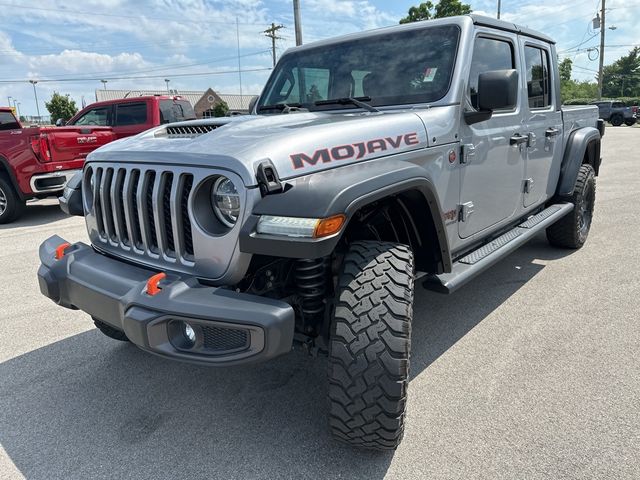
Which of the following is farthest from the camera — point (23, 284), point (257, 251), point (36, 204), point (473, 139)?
point (36, 204)

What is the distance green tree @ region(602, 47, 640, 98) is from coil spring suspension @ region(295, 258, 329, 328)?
8480 cm

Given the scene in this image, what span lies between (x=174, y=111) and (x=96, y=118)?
1649 mm

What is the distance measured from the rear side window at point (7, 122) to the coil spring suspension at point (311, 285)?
27.3 feet

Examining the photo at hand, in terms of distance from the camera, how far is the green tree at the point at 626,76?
71438mm

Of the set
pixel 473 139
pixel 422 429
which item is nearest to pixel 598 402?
pixel 422 429

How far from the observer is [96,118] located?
10156mm

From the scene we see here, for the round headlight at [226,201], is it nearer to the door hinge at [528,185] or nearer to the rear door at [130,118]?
the door hinge at [528,185]

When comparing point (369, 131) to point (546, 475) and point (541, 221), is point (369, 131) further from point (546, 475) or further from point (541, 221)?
point (541, 221)

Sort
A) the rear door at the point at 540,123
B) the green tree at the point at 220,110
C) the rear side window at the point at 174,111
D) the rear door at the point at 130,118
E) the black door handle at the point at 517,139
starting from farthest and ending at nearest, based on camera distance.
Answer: the green tree at the point at 220,110 → the rear side window at the point at 174,111 → the rear door at the point at 130,118 → the rear door at the point at 540,123 → the black door handle at the point at 517,139

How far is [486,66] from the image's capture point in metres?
3.26

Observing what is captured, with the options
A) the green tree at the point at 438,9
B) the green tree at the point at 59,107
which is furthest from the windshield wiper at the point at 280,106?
the green tree at the point at 59,107

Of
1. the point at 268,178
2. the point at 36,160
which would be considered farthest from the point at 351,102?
the point at 36,160

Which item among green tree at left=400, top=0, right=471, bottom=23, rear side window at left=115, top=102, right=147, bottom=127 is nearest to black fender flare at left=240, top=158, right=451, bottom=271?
rear side window at left=115, top=102, right=147, bottom=127

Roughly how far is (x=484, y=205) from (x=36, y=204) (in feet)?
30.6
